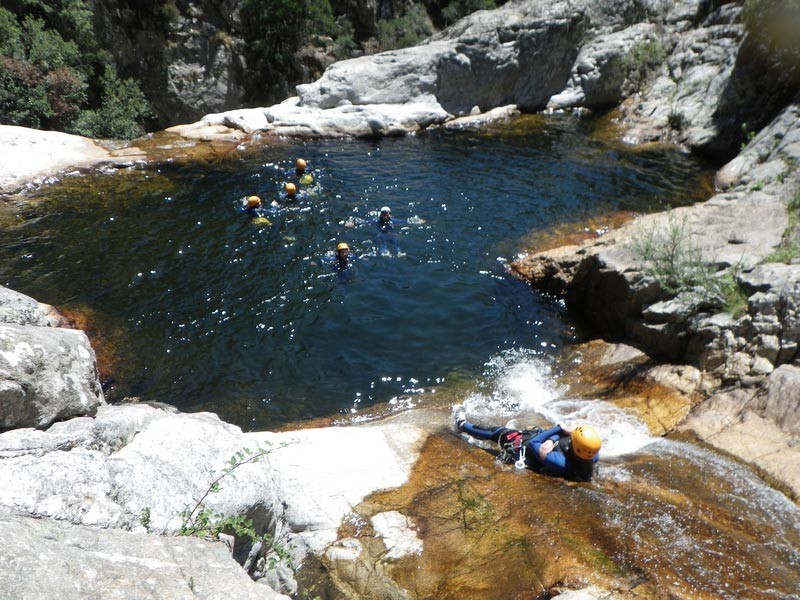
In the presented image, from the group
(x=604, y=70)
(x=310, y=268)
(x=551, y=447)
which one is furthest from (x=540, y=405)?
(x=604, y=70)

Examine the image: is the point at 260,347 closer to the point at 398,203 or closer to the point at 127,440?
the point at 127,440

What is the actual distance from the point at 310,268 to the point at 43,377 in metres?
9.92

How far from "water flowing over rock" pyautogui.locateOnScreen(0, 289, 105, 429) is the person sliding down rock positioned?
5541 mm

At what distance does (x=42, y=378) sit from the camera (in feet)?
16.9

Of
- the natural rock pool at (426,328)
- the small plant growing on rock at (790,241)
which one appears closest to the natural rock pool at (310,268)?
the natural rock pool at (426,328)

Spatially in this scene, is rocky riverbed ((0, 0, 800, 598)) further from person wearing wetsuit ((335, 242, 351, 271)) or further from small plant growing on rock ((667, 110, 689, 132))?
person wearing wetsuit ((335, 242, 351, 271))

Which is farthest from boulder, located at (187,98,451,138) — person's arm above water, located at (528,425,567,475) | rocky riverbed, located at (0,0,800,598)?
person's arm above water, located at (528,425,567,475)

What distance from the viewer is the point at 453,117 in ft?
94.6

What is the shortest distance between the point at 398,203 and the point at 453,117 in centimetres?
1200

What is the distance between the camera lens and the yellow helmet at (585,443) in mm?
7594

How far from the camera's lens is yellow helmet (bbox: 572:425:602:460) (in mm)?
7594

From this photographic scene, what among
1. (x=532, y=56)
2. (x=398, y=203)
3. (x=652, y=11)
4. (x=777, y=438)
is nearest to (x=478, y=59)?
(x=532, y=56)

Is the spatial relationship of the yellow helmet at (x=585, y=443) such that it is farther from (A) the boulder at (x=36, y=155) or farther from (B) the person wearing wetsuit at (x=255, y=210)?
(A) the boulder at (x=36, y=155)

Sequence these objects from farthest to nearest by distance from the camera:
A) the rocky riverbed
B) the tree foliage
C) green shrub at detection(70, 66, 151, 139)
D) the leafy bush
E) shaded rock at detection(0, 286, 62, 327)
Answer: green shrub at detection(70, 66, 151, 139) → the tree foliage → the leafy bush → shaded rock at detection(0, 286, 62, 327) → the rocky riverbed
